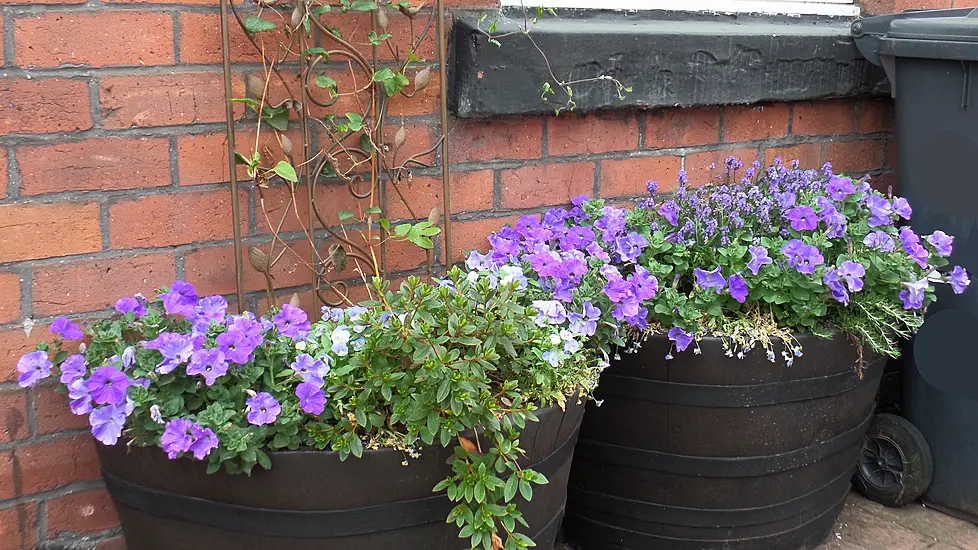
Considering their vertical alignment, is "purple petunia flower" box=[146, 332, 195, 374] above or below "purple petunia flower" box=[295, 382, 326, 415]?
above

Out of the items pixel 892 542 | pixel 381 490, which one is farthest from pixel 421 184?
pixel 892 542

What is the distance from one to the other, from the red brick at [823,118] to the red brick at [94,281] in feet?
5.81

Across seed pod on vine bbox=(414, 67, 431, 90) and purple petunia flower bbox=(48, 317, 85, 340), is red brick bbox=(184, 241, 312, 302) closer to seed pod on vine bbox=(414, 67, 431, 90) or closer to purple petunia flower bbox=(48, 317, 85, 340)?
purple petunia flower bbox=(48, 317, 85, 340)

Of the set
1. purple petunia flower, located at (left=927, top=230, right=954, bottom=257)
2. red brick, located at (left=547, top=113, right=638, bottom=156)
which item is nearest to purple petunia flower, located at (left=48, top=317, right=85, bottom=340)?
red brick, located at (left=547, top=113, right=638, bottom=156)

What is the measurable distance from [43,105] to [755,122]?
1.78 metres

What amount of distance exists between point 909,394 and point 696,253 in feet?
3.20

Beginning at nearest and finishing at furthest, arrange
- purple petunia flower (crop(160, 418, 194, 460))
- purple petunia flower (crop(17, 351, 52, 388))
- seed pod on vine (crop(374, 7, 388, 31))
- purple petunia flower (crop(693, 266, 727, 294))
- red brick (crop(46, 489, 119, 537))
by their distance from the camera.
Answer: purple petunia flower (crop(160, 418, 194, 460)) < purple petunia flower (crop(17, 351, 52, 388)) < red brick (crop(46, 489, 119, 537)) < seed pod on vine (crop(374, 7, 388, 31)) < purple petunia flower (crop(693, 266, 727, 294))

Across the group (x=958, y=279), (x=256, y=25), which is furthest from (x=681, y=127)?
(x=256, y=25)

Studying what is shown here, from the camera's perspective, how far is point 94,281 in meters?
1.73

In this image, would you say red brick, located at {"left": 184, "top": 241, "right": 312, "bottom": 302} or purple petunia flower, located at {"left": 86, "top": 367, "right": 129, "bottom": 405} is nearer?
purple petunia flower, located at {"left": 86, "top": 367, "right": 129, "bottom": 405}

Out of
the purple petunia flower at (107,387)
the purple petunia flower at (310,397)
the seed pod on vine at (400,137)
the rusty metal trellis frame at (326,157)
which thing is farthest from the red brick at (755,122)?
the purple petunia flower at (107,387)

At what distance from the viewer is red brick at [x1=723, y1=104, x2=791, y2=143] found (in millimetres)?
2520

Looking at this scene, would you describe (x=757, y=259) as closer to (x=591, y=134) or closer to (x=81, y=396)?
(x=591, y=134)

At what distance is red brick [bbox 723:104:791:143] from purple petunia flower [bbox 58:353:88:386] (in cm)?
171
